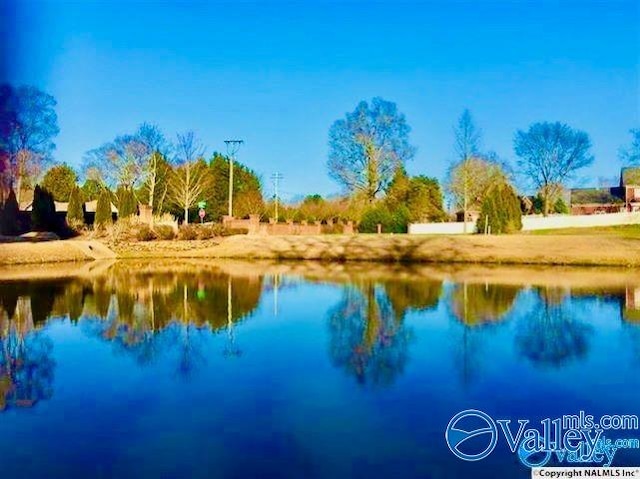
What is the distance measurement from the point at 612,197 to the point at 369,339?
5602cm

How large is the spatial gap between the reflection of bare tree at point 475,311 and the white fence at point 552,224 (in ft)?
66.5

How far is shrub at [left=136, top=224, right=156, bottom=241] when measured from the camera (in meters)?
27.0

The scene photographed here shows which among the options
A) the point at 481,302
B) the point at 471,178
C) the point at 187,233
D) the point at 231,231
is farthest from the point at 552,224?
the point at 481,302

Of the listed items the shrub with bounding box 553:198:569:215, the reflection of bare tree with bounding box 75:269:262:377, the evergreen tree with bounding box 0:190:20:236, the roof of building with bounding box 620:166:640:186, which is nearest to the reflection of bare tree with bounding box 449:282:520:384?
the reflection of bare tree with bounding box 75:269:262:377

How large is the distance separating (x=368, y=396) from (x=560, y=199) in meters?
50.5

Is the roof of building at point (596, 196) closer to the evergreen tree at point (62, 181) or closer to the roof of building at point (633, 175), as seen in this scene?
the roof of building at point (633, 175)

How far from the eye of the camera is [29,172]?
3005cm

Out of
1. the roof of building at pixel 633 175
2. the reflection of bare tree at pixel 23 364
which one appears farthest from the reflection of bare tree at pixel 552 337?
the roof of building at pixel 633 175

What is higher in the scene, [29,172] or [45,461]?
[29,172]

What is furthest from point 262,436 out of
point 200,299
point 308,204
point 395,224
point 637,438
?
point 308,204

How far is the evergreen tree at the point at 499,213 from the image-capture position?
94.6 ft

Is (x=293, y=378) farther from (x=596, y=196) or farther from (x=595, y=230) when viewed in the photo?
(x=596, y=196)

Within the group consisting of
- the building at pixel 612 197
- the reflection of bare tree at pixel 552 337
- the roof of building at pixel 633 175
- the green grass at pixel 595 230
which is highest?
the roof of building at pixel 633 175

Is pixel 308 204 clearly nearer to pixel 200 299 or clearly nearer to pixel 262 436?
pixel 200 299
